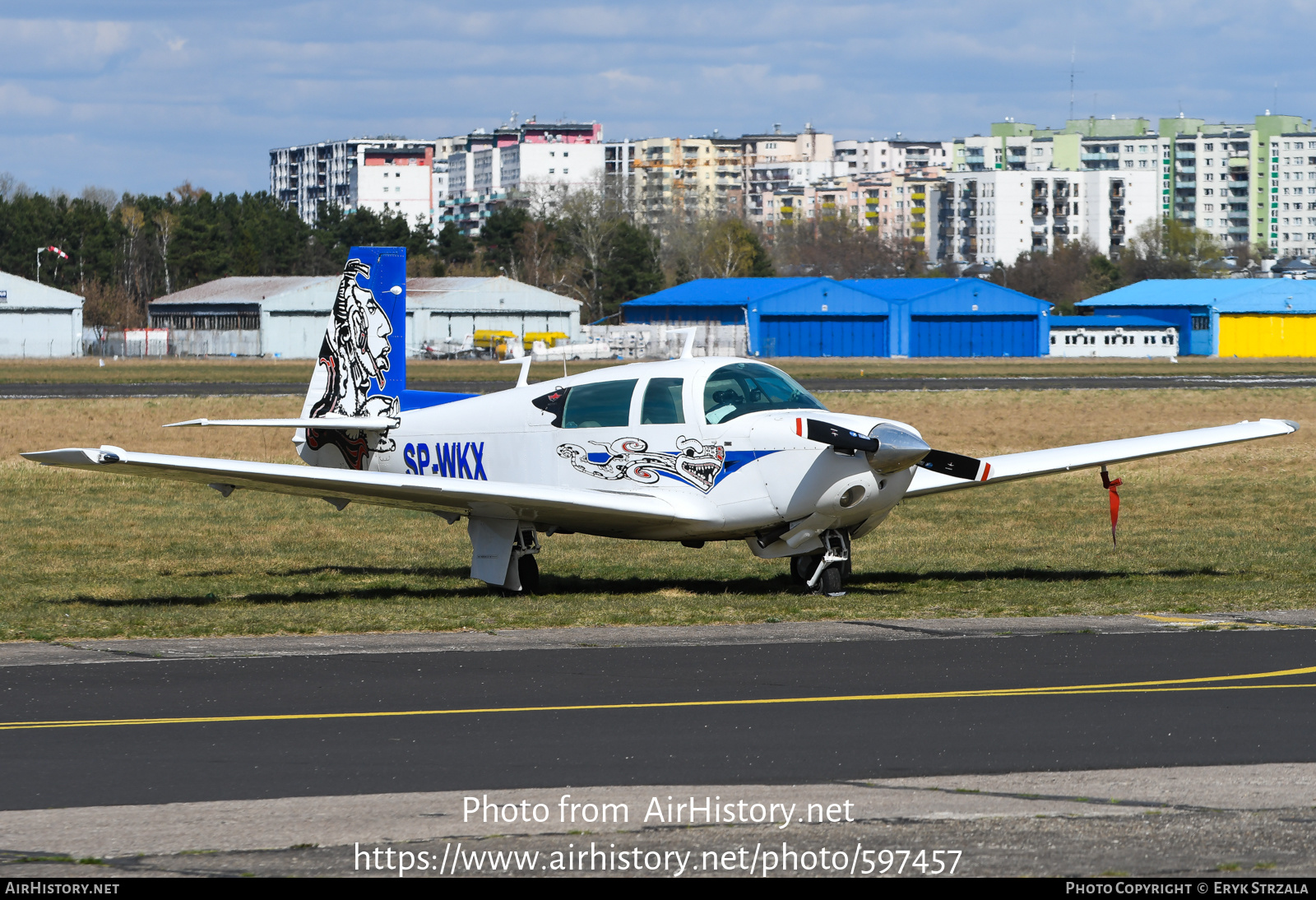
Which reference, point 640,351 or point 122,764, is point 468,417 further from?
point 640,351

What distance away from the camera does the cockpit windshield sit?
14469 millimetres

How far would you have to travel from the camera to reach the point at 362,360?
16891 mm

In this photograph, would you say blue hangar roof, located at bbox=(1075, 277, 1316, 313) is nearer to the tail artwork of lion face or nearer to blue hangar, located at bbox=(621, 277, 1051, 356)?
blue hangar, located at bbox=(621, 277, 1051, 356)

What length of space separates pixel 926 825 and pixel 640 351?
100 metres

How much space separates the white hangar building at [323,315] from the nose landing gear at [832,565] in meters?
97.0

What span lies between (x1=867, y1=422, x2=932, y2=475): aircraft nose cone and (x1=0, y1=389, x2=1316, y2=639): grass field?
1.30 meters

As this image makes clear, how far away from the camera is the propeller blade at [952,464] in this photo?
45.5 feet

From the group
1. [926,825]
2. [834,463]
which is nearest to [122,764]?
[926,825]

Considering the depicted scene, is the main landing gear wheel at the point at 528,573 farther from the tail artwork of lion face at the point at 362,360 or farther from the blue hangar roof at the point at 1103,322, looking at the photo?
the blue hangar roof at the point at 1103,322

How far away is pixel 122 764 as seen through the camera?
8141 millimetres

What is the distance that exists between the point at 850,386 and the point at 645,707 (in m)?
52.0

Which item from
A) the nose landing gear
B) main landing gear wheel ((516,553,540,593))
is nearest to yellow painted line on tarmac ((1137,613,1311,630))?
the nose landing gear

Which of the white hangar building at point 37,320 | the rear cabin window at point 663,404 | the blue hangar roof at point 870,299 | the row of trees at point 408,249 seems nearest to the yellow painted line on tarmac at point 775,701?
the rear cabin window at point 663,404

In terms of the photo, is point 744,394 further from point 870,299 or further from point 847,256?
point 847,256
